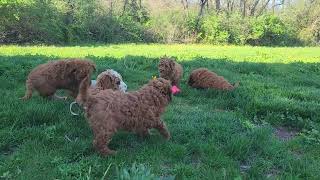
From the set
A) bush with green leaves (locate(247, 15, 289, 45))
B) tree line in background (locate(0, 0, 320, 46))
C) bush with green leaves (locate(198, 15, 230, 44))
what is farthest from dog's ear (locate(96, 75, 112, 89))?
bush with green leaves (locate(247, 15, 289, 45))

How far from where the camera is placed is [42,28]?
2530cm

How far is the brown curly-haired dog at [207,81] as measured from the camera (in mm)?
9477

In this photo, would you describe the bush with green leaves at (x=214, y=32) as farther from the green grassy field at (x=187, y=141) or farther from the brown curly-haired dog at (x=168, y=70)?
the green grassy field at (x=187, y=141)

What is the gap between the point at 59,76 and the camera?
7180 mm

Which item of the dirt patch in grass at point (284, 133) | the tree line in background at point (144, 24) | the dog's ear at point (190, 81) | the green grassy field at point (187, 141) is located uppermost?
the tree line in background at point (144, 24)

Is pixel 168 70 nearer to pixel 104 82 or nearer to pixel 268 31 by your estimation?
pixel 104 82

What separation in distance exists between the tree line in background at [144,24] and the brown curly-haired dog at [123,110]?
62.5 ft

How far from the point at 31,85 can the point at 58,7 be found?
21.7 m

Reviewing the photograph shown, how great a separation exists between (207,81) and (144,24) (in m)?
24.2

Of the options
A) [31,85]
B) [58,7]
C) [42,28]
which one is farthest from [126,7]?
[31,85]

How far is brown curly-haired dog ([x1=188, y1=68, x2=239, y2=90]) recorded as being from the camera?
948 cm

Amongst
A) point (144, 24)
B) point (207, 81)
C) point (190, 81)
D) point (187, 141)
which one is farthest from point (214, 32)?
point (187, 141)

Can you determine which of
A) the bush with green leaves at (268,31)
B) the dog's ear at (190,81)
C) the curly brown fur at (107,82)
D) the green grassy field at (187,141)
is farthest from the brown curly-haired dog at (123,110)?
the bush with green leaves at (268,31)

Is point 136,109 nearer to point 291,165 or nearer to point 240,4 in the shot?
point 291,165
